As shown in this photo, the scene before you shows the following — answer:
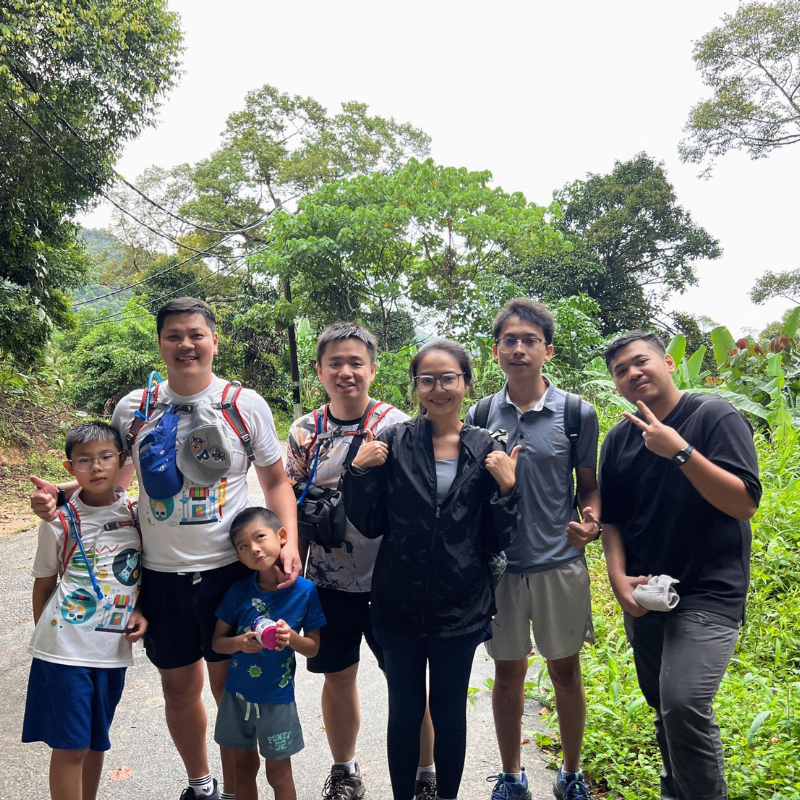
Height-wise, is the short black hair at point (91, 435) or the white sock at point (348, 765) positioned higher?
the short black hair at point (91, 435)

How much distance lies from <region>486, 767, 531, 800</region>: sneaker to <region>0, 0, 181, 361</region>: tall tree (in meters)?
9.61

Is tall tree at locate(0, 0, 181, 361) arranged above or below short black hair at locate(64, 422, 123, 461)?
above

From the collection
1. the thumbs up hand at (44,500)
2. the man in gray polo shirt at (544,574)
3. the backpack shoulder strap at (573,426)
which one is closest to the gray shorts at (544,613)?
the man in gray polo shirt at (544,574)

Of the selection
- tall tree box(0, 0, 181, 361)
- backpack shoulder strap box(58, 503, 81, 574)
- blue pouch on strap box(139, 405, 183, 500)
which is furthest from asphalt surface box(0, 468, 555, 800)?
tall tree box(0, 0, 181, 361)

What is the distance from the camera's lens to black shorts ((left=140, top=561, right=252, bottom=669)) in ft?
7.63

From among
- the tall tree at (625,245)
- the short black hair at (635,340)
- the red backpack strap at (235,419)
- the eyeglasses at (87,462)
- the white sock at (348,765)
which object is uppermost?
the tall tree at (625,245)

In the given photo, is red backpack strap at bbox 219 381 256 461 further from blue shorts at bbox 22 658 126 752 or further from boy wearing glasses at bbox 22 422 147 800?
blue shorts at bbox 22 658 126 752

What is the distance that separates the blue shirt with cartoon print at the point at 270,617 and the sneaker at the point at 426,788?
69 cm

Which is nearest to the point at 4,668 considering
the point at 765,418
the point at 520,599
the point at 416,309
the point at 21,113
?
the point at 520,599

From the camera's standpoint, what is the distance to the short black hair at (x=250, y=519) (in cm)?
229

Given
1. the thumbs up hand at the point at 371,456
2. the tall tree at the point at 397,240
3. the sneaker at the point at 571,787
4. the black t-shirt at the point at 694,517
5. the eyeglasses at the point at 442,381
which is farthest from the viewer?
the tall tree at the point at 397,240

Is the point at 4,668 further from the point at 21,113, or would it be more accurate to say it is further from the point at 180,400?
the point at 21,113

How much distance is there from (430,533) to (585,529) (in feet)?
2.20

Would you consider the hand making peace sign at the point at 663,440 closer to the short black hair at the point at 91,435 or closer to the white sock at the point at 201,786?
the short black hair at the point at 91,435
